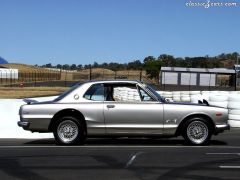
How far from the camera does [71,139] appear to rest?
1213cm

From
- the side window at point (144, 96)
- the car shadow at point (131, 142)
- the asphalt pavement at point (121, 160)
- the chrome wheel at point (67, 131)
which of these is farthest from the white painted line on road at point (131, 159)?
the chrome wheel at point (67, 131)

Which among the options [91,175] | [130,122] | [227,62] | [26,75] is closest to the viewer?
[91,175]

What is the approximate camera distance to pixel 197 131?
12.0 m

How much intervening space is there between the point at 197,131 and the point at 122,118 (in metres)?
1.77

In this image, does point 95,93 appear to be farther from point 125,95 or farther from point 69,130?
point 125,95

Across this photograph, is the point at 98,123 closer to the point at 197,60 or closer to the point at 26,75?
the point at 26,75

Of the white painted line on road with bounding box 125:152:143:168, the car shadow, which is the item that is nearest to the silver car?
the car shadow

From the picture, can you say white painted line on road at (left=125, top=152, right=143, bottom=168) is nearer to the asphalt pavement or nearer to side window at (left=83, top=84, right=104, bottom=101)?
the asphalt pavement

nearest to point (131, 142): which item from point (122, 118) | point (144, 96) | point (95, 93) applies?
point (122, 118)

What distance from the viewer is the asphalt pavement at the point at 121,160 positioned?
8339mm

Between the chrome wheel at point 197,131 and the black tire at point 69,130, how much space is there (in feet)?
8.10

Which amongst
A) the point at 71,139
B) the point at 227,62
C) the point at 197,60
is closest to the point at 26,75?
the point at 197,60

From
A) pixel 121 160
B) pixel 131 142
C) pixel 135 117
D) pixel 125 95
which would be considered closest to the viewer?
pixel 121 160

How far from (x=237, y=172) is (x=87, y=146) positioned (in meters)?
4.54
